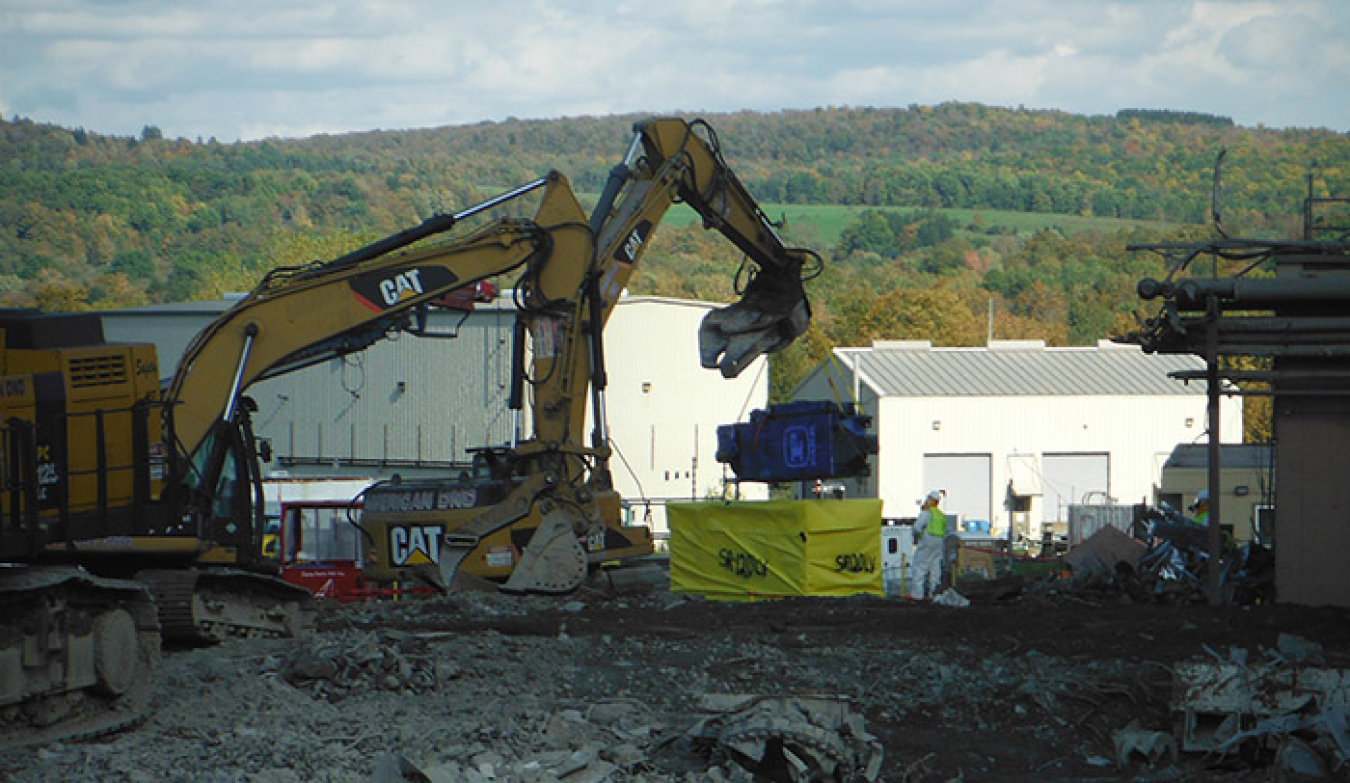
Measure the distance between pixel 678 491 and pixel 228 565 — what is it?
38979 mm

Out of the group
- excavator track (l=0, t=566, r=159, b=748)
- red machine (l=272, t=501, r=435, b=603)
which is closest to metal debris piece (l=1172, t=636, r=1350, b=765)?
excavator track (l=0, t=566, r=159, b=748)

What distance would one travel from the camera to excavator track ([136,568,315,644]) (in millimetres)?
15195

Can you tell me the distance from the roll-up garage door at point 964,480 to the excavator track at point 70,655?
48585mm

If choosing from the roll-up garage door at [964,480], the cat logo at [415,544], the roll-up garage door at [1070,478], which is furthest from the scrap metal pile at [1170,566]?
the roll-up garage door at [1070,478]

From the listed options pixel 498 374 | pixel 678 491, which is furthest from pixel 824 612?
pixel 678 491

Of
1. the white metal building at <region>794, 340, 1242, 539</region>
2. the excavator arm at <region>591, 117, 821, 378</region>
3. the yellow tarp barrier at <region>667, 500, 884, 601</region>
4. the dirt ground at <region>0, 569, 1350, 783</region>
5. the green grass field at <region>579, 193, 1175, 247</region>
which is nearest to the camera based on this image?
the dirt ground at <region>0, 569, 1350, 783</region>

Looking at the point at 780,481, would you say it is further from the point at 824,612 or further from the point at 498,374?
the point at 498,374

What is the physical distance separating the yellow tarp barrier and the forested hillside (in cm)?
5808

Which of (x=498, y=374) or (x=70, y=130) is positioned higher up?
(x=70, y=130)

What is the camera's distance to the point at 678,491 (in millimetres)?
A: 54969

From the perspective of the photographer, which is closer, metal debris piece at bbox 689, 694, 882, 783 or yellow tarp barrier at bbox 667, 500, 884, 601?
metal debris piece at bbox 689, 694, 882, 783

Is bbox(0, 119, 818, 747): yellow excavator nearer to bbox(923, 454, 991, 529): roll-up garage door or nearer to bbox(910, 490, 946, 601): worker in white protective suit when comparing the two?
bbox(910, 490, 946, 601): worker in white protective suit

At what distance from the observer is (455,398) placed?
48.3 metres

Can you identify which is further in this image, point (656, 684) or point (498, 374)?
point (498, 374)
